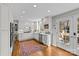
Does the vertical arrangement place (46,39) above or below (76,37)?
below

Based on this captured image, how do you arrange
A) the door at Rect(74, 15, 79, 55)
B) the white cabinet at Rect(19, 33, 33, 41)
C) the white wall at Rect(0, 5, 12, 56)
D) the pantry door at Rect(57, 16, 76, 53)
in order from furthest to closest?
the white cabinet at Rect(19, 33, 33, 41), the pantry door at Rect(57, 16, 76, 53), the door at Rect(74, 15, 79, 55), the white wall at Rect(0, 5, 12, 56)

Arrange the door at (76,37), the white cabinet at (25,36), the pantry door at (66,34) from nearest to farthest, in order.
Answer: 1. the door at (76,37)
2. the pantry door at (66,34)
3. the white cabinet at (25,36)

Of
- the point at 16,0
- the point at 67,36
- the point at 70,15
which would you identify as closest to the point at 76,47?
the point at 67,36

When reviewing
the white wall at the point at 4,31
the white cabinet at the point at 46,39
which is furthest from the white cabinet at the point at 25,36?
the white wall at the point at 4,31

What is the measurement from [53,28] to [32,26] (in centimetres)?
114

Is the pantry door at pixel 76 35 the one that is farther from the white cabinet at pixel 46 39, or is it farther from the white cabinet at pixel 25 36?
the white cabinet at pixel 25 36

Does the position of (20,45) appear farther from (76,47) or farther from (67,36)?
(76,47)

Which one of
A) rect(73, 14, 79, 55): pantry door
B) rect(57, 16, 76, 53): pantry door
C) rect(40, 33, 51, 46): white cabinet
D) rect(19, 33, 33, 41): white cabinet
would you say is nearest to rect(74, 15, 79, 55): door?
rect(73, 14, 79, 55): pantry door

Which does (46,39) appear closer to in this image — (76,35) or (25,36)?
(25,36)

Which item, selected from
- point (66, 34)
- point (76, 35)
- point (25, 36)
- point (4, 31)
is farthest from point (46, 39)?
point (4, 31)

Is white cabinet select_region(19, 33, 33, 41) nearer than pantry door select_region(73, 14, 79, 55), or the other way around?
pantry door select_region(73, 14, 79, 55)

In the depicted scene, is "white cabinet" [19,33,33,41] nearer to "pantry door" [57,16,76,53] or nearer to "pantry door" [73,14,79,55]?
"pantry door" [57,16,76,53]

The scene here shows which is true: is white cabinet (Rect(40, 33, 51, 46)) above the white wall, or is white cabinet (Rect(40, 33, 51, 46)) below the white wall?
below

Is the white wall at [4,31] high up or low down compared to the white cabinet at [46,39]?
up
